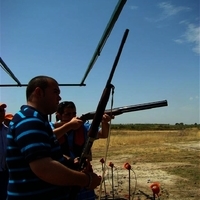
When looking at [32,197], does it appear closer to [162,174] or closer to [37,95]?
[37,95]

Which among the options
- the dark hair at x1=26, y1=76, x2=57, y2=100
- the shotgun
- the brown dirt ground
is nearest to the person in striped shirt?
the dark hair at x1=26, y1=76, x2=57, y2=100

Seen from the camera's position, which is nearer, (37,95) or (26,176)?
(26,176)

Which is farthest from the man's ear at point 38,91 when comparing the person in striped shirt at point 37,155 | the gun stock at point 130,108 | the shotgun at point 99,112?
the gun stock at point 130,108

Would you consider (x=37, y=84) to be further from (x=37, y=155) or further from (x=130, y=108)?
(x=130, y=108)

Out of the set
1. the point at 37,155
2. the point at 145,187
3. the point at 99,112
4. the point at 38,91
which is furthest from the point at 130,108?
the point at 145,187

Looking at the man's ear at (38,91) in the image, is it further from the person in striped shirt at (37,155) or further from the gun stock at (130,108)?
the gun stock at (130,108)

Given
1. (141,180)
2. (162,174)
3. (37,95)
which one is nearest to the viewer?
(37,95)

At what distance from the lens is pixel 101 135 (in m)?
3.17

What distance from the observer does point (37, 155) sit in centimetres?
176

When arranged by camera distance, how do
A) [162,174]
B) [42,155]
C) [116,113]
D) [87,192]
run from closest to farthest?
[42,155], [116,113], [87,192], [162,174]

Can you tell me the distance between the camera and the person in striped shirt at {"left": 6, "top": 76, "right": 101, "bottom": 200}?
177cm

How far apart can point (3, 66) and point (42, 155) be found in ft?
13.0

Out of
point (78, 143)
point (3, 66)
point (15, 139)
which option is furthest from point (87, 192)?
point (3, 66)

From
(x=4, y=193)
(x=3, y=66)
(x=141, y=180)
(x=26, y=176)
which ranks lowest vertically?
(x=141, y=180)
